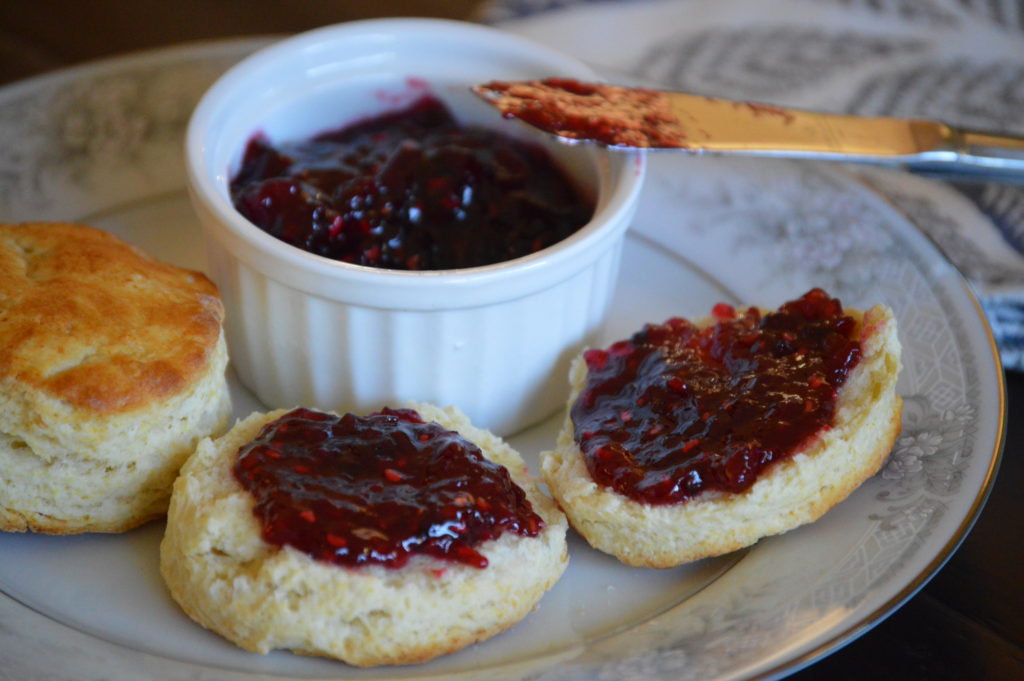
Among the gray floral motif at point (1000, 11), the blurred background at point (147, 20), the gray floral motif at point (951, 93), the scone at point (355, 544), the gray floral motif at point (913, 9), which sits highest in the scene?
the gray floral motif at point (1000, 11)

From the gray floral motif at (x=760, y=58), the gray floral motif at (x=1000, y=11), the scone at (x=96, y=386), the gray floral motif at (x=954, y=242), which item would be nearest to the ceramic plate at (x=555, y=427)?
the gray floral motif at (x=954, y=242)

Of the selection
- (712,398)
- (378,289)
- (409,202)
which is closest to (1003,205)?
(712,398)

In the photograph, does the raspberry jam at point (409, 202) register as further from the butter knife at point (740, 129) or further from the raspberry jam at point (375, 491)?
the raspberry jam at point (375, 491)

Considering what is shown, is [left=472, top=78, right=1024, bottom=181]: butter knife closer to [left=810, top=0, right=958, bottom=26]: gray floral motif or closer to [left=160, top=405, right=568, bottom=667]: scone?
[left=160, top=405, right=568, bottom=667]: scone

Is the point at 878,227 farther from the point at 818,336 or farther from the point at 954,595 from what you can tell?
the point at 954,595

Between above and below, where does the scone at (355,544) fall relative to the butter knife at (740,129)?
below

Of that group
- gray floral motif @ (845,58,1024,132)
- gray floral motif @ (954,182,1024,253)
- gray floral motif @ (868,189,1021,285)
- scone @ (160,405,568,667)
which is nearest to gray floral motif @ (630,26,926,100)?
gray floral motif @ (845,58,1024,132)
